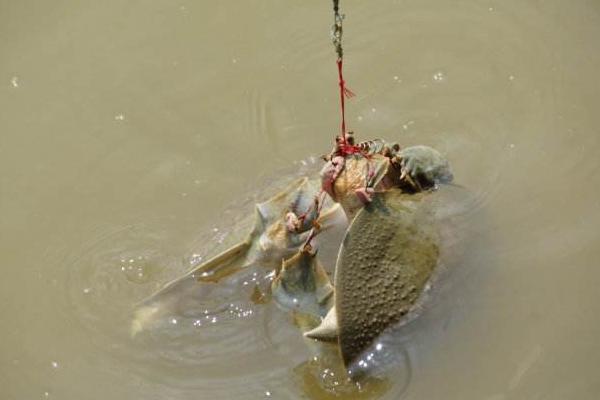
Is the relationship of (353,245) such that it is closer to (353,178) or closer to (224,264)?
(353,178)

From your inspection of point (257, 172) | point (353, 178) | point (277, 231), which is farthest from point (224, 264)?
point (257, 172)

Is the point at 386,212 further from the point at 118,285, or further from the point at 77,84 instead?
the point at 77,84

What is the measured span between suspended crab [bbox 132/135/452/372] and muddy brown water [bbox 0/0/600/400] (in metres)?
0.20

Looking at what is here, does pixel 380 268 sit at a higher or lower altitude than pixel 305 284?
higher

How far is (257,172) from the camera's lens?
3.78 metres

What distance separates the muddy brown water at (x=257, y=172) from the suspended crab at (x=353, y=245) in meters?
0.20

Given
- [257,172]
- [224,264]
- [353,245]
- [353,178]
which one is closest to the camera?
[353,245]

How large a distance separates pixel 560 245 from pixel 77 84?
8.07 feet

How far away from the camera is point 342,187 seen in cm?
288

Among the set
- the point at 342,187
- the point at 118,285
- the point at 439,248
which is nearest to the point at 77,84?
the point at 118,285

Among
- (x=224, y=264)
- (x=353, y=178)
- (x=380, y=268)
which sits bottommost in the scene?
(x=224, y=264)

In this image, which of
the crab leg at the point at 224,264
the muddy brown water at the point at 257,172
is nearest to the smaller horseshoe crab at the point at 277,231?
the crab leg at the point at 224,264

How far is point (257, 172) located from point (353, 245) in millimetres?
1206

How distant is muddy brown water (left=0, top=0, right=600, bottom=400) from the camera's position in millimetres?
3148
